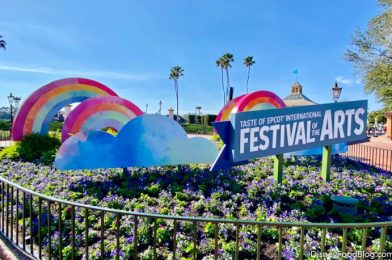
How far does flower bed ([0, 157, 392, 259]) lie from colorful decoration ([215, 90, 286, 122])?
109 inches

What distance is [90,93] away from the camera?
31.7ft

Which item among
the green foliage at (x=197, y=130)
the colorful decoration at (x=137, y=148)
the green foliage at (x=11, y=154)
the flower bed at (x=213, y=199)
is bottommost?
the flower bed at (x=213, y=199)

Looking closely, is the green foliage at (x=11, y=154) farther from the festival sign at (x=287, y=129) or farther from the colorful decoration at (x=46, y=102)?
the festival sign at (x=287, y=129)

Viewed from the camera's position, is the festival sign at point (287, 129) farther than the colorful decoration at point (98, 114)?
No

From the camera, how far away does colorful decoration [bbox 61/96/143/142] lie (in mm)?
7484

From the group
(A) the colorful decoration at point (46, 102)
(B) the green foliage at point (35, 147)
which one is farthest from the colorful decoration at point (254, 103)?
(B) the green foliage at point (35, 147)

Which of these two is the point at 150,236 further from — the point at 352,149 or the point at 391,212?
the point at 352,149

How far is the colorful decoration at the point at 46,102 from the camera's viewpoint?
9023mm

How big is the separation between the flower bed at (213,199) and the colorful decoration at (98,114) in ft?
4.27

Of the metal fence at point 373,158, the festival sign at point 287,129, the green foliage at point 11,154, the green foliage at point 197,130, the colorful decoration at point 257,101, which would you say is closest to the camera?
the festival sign at point 287,129

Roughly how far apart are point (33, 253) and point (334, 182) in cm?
588
